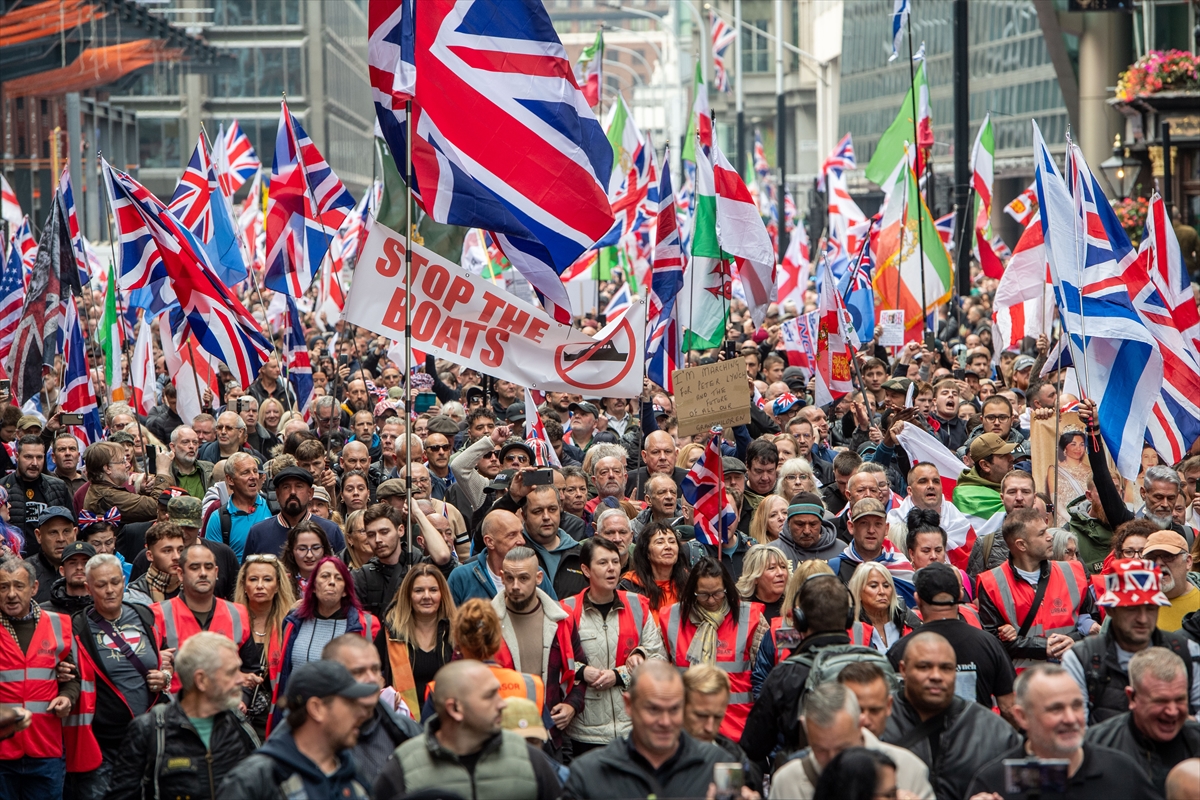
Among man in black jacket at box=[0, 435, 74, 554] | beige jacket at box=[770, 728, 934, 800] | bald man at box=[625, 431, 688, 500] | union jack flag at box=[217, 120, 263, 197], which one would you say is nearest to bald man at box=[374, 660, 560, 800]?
beige jacket at box=[770, 728, 934, 800]

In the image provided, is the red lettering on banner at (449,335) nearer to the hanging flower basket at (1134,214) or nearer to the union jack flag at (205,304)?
the union jack flag at (205,304)

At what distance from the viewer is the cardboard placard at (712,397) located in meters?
9.77

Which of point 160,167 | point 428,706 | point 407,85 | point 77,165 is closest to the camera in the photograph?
point 428,706

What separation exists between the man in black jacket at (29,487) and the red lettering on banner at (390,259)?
10.7 feet

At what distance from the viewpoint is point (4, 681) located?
6.98 meters

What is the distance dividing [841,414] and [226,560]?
7.93 meters

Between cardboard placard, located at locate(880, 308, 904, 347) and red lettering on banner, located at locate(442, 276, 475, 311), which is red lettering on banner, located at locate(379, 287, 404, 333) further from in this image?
cardboard placard, located at locate(880, 308, 904, 347)

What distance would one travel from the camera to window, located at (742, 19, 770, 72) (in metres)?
106

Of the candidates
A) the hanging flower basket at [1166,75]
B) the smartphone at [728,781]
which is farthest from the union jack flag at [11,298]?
the hanging flower basket at [1166,75]

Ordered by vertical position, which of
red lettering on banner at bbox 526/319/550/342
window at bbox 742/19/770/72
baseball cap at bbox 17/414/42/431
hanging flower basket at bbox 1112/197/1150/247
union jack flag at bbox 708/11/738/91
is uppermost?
window at bbox 742/19/770/72

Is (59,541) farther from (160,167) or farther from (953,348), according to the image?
(160,167)

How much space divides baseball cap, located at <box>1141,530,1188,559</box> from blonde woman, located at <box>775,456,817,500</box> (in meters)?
2.95

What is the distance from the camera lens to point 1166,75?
28.2 meters

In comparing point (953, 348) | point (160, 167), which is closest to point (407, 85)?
point (953, 348)
